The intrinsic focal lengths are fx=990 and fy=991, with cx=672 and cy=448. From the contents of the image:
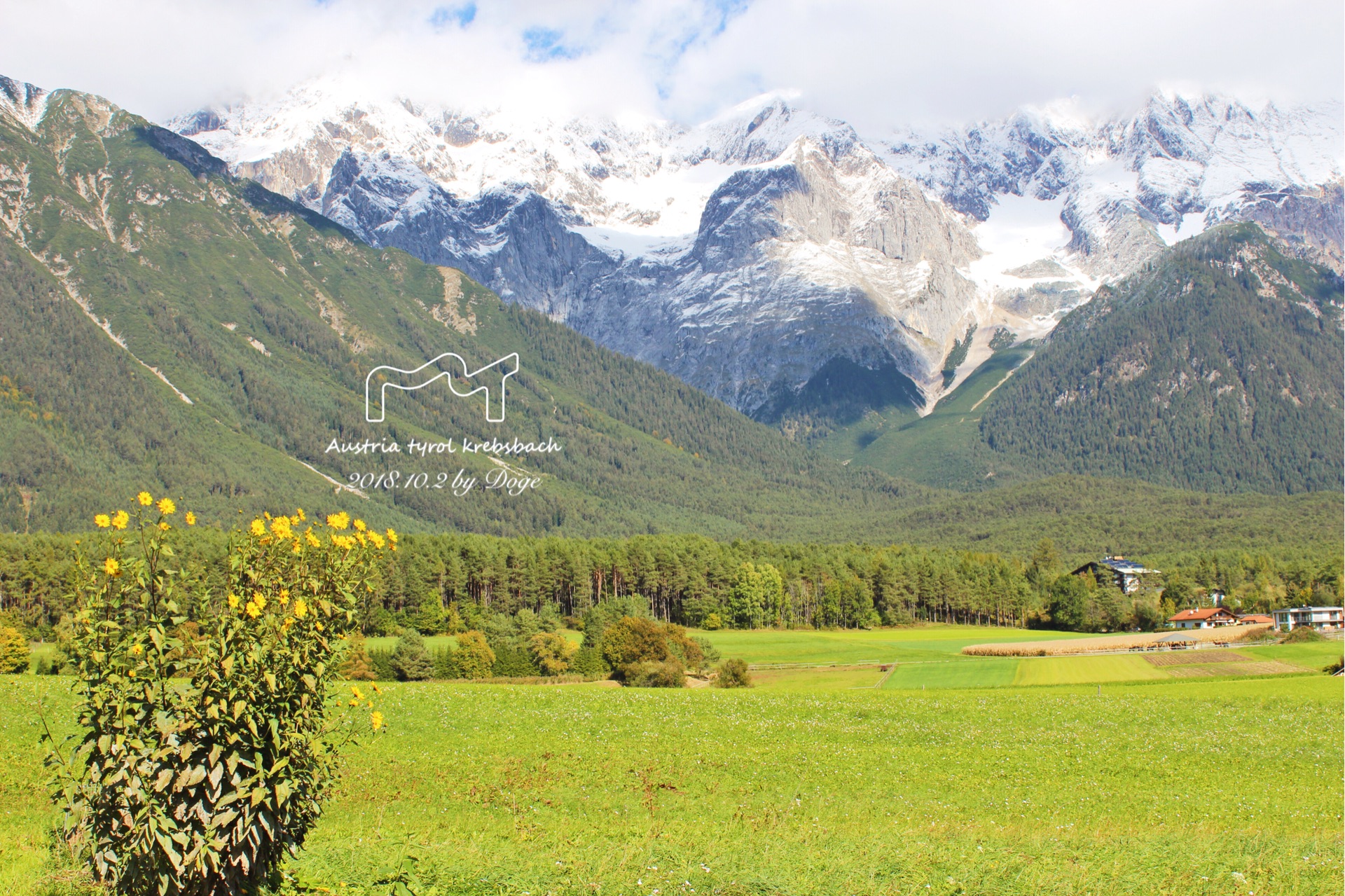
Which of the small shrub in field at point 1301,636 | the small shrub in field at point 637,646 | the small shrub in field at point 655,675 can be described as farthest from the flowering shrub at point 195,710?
the small shrub in field at point 1301,636

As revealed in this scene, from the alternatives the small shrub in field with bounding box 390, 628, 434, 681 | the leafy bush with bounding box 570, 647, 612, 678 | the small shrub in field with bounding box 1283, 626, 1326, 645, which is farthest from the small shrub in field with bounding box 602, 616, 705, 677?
the small shrub in field with bounding box 1283, 626, 1326, 645

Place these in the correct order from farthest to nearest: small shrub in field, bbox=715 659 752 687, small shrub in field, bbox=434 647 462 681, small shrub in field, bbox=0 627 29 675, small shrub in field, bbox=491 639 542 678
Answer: small shrub in field, bbox=491 639 542 678 < small shrub in field, bbox=434 647 462 681 < small shrub in field, bbox=715 659 752 687 < small shrub in field, bbox=0 627 29 675

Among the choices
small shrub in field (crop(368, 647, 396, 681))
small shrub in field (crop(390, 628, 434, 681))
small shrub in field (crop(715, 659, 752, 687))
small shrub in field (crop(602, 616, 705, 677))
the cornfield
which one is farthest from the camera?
the cornfield

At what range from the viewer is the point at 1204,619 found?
129375mm

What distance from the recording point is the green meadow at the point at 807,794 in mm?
18922

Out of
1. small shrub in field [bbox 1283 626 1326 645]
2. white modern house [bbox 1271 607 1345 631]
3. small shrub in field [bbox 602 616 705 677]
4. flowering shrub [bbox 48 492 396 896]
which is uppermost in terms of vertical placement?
flowering shrub [bbox 48 492 396 896]

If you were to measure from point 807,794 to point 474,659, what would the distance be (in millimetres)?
48964

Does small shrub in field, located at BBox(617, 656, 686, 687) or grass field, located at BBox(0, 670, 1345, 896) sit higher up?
grass field, located at BBox(0, 670, 1345, 896)

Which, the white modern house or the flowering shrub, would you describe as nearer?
the flowering shrub

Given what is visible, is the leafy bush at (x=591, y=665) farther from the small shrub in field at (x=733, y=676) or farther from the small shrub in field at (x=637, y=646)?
the small shrub in field at (x=733, y=676)

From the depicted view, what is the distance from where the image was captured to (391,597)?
117688 millimetres

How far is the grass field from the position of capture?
1897 cm

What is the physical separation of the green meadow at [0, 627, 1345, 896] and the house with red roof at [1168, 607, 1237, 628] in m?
84.1

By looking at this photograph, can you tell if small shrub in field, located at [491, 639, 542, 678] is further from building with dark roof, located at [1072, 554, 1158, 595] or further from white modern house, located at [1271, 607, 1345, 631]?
building with dark roof, located at [1072, 554, 1158, 595]
